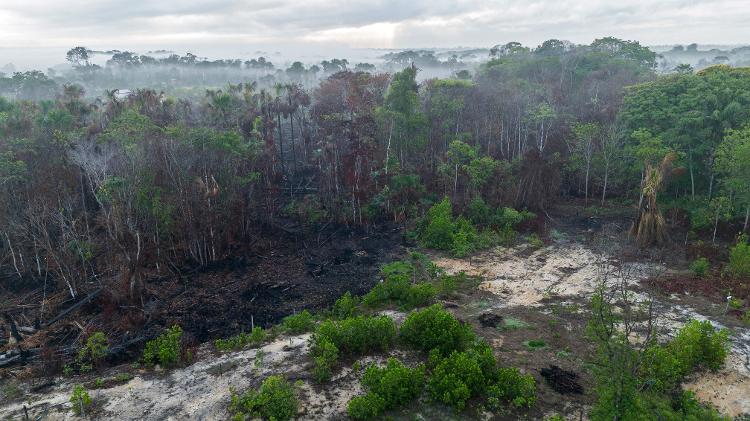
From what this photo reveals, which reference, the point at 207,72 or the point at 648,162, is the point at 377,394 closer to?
the point at 648,162

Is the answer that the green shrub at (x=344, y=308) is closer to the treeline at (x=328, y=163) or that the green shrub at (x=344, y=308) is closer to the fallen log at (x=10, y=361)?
the treeline at (x=328, y=163)

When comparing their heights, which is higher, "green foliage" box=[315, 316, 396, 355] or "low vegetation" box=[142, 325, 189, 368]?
"green foliage" box=[315, 316, 396, 355]

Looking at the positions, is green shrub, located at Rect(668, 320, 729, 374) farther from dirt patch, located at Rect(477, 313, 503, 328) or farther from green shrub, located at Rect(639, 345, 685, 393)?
dirt patch, located at Rect(477, 313, 503, 328)

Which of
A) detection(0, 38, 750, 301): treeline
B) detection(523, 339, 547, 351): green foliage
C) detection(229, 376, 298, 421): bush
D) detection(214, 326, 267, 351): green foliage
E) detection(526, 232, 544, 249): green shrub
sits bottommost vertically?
detection(214, 326, 267, 351): green foliage

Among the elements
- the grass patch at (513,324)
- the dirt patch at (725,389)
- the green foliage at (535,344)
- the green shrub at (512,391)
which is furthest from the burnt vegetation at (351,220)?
the green foliage at (535,344)

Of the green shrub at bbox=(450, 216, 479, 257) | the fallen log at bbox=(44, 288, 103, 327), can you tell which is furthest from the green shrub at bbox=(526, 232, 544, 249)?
the fallen log at bbox=(44, 288, 103, 327)
